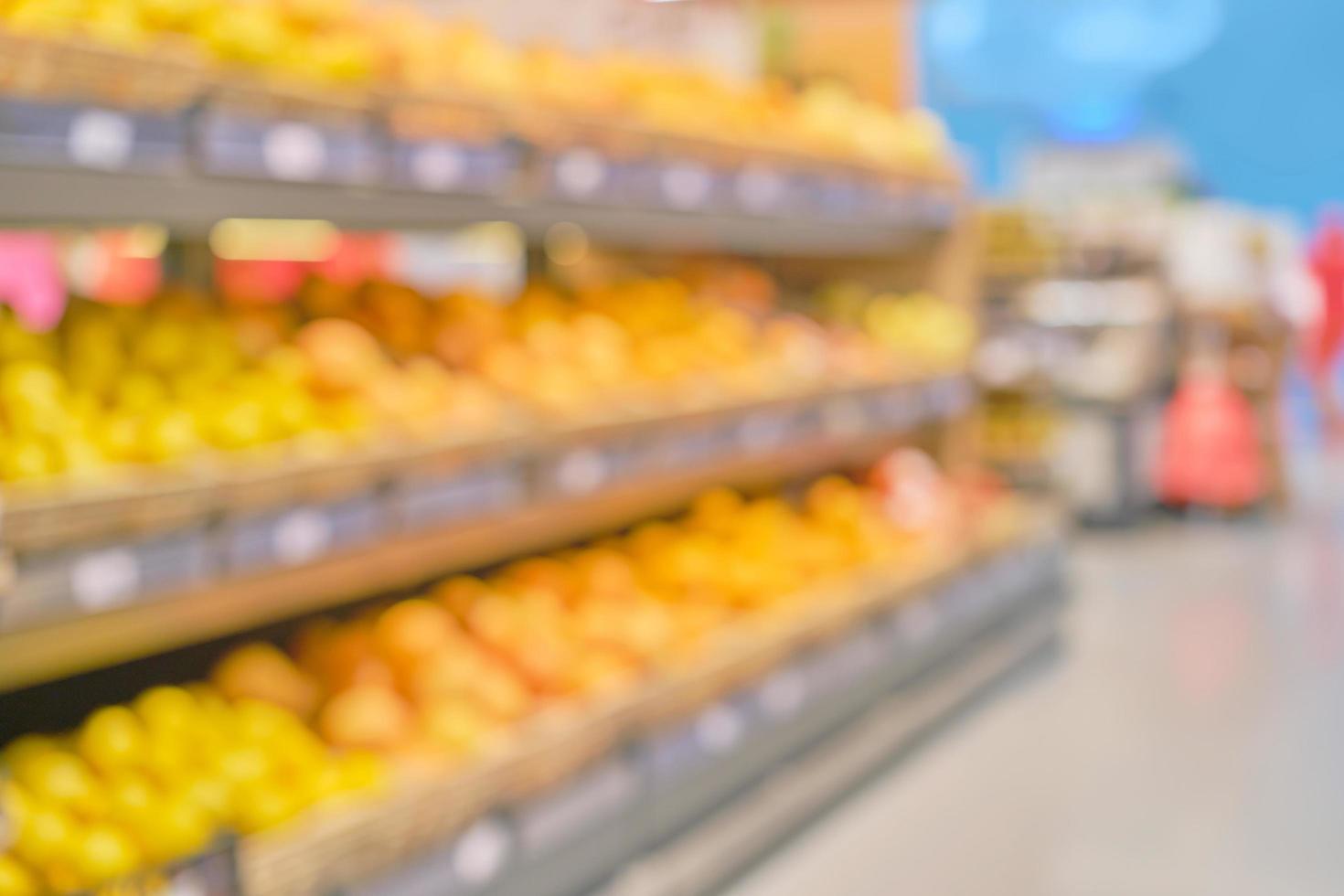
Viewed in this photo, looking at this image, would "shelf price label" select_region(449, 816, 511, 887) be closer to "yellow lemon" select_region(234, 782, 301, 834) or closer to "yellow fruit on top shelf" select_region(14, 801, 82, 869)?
"yellow lemon" select_region(234, 782, 301, 834)

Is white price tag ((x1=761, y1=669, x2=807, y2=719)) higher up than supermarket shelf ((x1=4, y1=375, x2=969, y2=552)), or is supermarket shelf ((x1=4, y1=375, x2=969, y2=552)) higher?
supermarket shelf ((x1=4, y1=375, x2=969, y2=552))

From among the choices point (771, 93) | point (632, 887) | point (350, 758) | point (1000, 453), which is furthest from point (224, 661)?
point (1000, 453)

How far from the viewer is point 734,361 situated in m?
3.49

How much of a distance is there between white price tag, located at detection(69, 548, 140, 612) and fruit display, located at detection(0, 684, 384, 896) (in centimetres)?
24

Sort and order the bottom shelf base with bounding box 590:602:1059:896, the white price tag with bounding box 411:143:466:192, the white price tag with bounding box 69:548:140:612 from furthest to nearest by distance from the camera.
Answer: the bottom shelf base with bounding box 590:602:1059:896 → the white price tag with bounding box 411:143:466:192 → the white price tag with bounding box 69:548:140:612

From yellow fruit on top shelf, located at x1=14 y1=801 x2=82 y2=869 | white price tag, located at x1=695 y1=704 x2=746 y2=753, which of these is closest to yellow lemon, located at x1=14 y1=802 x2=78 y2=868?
yellow fruit on top shelf, located at x1=14 y1=801 x2=82 y2=869

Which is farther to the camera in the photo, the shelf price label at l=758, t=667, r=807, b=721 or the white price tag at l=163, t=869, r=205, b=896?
the shelf price label at l=758, t=667, r=807, b=721

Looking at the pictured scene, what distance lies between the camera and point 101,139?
185cm

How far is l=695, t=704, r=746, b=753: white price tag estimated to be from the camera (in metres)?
2.83

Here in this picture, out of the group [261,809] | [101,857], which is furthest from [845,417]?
[101,857]

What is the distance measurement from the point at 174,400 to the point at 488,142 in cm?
72

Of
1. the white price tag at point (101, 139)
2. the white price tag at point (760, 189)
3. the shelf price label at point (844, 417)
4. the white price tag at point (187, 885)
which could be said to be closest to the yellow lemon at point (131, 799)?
the white price tag at point (187, 885)

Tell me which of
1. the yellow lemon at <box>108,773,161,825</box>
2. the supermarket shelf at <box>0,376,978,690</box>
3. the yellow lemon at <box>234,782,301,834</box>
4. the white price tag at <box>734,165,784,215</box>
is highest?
the white price tag at <box>734,165,784,215</box>

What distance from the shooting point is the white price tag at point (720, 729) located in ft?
9.29
